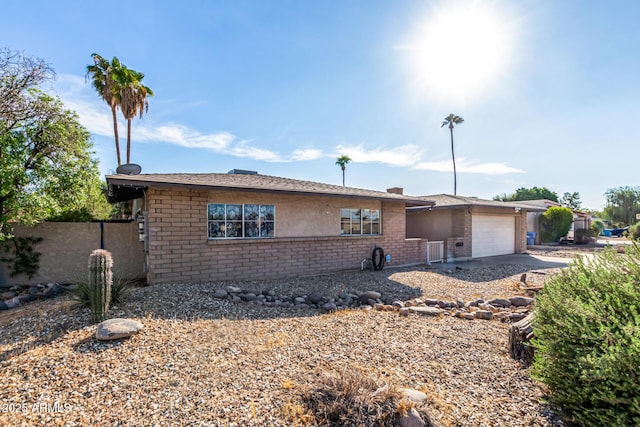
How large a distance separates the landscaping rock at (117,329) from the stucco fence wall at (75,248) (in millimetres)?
5341

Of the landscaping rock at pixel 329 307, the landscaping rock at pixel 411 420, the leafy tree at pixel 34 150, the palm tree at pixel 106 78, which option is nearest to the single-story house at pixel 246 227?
the leafy tree at pixel 34 150

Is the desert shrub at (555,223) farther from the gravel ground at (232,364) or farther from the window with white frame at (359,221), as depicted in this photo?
the gravel ground at (232,364)

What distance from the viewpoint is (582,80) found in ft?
31.6

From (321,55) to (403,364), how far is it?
1072cm

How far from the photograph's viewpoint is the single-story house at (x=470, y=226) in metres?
15.2

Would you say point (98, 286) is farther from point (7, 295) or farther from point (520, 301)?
point (520, 301)

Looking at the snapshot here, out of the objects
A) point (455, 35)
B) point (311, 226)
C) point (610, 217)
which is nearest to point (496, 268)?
point (311, 226)

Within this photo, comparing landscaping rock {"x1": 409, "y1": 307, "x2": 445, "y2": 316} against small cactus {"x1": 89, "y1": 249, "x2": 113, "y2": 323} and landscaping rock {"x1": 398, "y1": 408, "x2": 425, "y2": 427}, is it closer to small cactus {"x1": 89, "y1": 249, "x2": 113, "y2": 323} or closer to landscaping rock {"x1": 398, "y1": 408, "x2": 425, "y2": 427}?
landscaping rock {"x1": 398, "y1": 408, "x2": 425, "y2": 427}

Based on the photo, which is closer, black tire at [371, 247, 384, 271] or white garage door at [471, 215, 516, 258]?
black tire at [371, 247, 384, 271]

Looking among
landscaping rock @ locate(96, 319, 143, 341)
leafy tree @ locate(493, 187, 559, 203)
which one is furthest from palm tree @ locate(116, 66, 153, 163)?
leafy tree @ locate(493, 187, 559, 203)

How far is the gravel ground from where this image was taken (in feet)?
9.21

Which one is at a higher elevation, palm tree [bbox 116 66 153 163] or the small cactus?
palm tree [bbox 116 66 153 163]

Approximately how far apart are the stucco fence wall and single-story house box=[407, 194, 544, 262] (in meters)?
11.8

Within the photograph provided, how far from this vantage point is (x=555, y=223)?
24281mm
